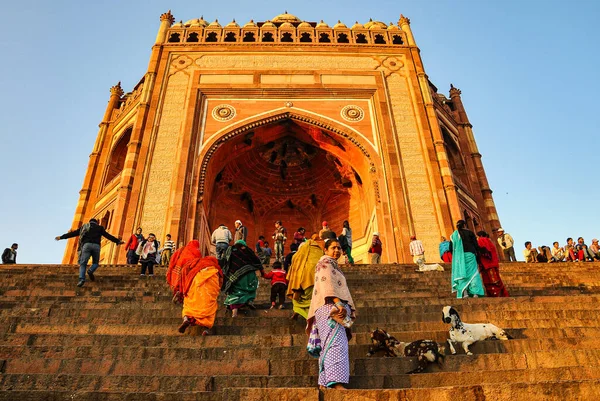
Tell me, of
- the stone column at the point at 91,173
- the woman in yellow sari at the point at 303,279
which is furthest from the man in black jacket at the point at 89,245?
the stone column at the point at 91,173

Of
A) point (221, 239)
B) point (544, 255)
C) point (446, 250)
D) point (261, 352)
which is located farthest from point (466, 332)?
point (544, 255)

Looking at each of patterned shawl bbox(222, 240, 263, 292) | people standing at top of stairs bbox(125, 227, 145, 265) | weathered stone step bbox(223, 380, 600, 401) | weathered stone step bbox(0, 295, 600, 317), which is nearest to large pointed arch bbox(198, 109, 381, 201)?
people standing at top of stairs bbox(125, 227, 145, 265)

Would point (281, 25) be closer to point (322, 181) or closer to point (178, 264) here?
point (322, 181)

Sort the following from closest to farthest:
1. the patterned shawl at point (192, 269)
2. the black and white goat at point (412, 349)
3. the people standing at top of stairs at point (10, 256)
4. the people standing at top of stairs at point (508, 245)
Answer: the black and white goat at point (412, 349), the patterned shawl at point (192, 269), the people standing at top of stairs at point (10, 256), the people standing at top of stairs at point (508, 245)

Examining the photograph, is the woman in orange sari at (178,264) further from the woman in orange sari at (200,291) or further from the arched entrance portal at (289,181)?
the arched entrance portal at (289,181)

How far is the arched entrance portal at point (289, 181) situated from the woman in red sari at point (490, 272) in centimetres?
761

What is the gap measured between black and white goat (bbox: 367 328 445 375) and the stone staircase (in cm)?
8

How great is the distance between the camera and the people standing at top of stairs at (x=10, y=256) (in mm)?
10383

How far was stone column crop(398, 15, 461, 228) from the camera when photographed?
1341cm

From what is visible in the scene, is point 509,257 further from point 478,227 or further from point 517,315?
point 517,315

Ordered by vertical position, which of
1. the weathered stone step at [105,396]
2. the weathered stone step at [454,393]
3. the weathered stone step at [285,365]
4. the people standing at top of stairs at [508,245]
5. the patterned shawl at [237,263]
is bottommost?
the weathered stone step at [454,393]

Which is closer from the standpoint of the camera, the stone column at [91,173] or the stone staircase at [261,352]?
the stone staircase at [261,352]

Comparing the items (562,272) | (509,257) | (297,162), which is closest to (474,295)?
(562,272)

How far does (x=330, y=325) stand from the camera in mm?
3299
